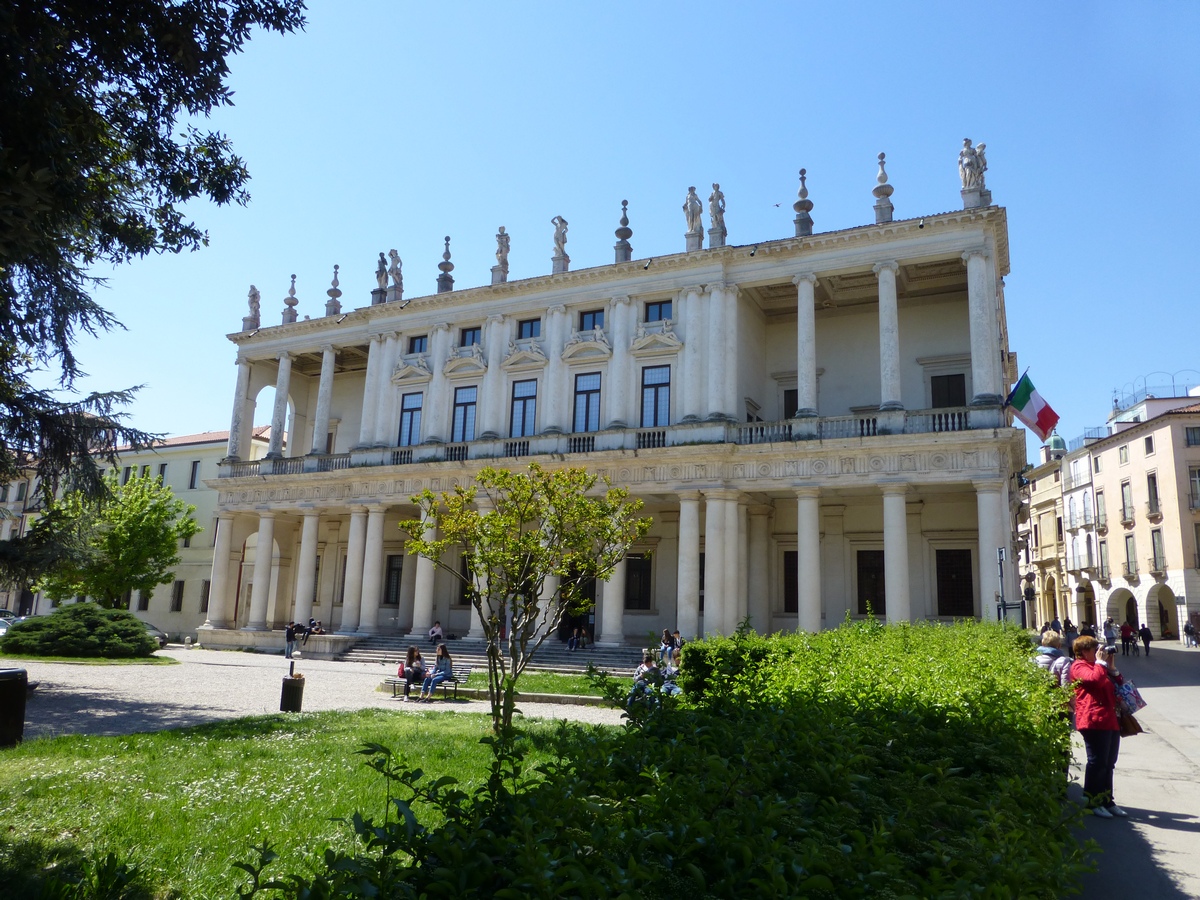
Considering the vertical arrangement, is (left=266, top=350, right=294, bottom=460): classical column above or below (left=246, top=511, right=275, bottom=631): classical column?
above

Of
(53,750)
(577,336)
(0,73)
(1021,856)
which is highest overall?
(577,336)

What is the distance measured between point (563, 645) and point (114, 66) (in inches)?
997

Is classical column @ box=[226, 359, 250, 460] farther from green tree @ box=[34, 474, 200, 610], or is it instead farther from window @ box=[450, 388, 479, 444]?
window @ box=[450, 388, 479, 444]

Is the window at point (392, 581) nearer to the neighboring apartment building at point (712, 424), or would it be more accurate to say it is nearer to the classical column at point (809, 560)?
the neighboring apartment building at point (712, 424)

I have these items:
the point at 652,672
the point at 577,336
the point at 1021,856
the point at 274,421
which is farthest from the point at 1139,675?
the point at 274,421

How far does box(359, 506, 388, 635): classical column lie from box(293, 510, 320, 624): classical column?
9.21 ft

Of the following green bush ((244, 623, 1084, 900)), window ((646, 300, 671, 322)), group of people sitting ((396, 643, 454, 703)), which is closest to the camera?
green bush ((244, 623, 1084, 900))

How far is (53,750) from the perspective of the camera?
10.3 meters

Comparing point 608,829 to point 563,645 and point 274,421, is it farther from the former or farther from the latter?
point 274,421

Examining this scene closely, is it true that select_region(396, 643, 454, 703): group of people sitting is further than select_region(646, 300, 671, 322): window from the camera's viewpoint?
No

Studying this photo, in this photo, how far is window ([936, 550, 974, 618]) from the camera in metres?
29.0

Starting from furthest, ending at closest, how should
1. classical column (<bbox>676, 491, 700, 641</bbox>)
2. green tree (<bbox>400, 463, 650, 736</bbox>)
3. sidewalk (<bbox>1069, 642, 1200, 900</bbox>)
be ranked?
classical column (<bbox>676, 491, 700, 641</bbox>) < green tree (<bbox>400, 463, 650, 736</bbox>) < sidewalk (<bbox>1069, 642, 1200, 900</bbox>)

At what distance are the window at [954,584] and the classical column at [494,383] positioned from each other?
57.4 feet

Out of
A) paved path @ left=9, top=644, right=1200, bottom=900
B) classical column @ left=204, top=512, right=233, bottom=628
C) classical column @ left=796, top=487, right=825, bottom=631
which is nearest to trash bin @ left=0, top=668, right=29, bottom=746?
paved path @ left=9, top=644, right=1200, bottom=900
